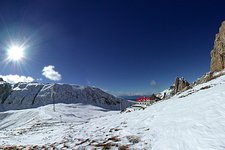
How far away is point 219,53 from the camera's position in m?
48.5

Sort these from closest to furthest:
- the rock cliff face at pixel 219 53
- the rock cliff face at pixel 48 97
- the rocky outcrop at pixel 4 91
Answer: the rock cliff face at pixel 219 53, the rock cliff face at pixel 48 97, the rocky outcrop at pixel 4 91

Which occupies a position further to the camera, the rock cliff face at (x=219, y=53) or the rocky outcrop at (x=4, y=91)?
the rocky outcrop at (x=4, y=91)

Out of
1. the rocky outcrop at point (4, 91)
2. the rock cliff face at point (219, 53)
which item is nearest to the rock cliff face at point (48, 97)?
the rocky outcrop at point (4, 91)

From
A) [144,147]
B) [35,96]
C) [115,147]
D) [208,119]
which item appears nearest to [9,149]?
[115,147]

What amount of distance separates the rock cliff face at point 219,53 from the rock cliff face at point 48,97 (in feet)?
431

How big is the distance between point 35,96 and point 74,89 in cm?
3736

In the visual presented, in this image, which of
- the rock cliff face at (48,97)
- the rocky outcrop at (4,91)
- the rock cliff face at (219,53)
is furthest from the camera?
the rocky outcrop at (4,91)

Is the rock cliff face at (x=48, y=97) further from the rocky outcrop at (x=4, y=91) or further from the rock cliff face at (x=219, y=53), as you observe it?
the rock cliff face at (x=219, y=53)

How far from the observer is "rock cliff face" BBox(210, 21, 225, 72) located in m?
46.1

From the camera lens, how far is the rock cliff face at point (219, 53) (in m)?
46.1

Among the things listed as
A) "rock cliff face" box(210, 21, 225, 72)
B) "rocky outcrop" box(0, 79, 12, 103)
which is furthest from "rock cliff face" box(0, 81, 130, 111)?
"rock cliff face" box(210, 21, 225, 72)

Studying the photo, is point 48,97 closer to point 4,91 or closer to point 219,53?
point 4,91

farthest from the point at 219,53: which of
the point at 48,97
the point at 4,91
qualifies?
the point at 4,91

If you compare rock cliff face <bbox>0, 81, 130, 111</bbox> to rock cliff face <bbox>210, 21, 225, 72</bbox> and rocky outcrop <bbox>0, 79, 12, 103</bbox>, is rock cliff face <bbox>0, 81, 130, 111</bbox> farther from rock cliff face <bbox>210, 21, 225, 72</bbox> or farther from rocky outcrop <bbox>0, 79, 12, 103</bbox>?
rock cliff face <bbox>210, 21, 225, 72</bbox>
